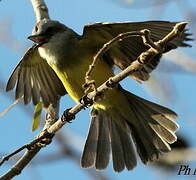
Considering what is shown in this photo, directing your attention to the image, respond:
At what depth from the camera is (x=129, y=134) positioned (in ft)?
16.1

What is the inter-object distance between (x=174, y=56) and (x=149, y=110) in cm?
65

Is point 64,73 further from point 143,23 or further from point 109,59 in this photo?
point 143,23

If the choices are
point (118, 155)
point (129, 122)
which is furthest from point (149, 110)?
point (118, 155)

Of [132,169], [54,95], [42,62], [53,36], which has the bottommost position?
[132,169]

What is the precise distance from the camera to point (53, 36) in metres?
4.52

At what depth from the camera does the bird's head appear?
426 cm

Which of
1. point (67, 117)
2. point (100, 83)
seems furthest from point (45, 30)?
point (67, 117)

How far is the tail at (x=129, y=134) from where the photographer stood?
4.70 m

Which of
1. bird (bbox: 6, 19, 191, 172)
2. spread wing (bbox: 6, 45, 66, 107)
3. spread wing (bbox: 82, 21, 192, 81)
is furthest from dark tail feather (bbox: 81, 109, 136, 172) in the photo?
spread wing (bbox: 82, 21, 192, 81)

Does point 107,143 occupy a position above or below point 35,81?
below

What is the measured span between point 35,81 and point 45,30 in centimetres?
92

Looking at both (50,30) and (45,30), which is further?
(50,30)

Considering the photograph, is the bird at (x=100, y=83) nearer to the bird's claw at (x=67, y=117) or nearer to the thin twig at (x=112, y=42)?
the bird's claw at (x=67, y=117)

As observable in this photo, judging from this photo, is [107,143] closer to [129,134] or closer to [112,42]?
[129,134]
